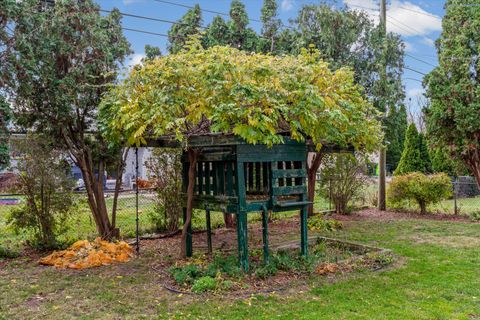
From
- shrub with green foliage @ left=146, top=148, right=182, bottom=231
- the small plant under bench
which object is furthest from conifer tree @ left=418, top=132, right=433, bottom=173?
shrub with green foliage @ left=146, top=148, right=182, bottom=231

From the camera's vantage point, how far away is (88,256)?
18.6 ft

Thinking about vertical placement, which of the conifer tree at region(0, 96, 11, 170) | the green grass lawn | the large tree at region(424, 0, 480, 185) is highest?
the large tree at region(424, 0, 480, 185)

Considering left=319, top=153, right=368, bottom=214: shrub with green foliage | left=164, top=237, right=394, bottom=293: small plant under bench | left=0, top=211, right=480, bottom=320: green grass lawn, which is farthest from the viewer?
left=319, top=153, right=368, bottom=214: shrub with green foliage

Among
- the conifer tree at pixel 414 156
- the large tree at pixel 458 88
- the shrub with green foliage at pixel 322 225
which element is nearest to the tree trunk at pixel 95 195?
the shrub with green foliage at pixel 322 225

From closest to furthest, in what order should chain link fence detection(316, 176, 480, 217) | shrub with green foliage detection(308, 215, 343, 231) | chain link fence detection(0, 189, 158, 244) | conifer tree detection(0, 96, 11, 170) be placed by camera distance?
conifer tree detection(0, 96, 11, 170), chain link fence detection(0, 189, 158, 244), shrub with green foliage detection(308, 215, 343, 231), chain link fence detection(316, 176, 480, 217)

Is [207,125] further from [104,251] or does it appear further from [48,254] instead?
[48,254]

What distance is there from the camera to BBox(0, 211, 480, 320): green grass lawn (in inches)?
148

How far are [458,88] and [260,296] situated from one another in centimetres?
809

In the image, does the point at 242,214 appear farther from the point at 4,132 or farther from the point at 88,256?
the point at 4,132

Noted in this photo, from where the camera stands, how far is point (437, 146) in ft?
35.4

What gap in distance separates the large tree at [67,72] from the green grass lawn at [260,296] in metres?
1.77

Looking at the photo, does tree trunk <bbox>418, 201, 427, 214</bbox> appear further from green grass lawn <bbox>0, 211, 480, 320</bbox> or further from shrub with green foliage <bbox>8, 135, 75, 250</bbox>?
shrub with green foliage <bbox>8, 135, 75, 250</bbox>

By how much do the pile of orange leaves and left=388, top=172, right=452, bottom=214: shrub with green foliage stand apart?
7.57 m

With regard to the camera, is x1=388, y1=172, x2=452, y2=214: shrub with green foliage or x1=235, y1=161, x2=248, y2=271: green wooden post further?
x1=388, y1=172, x2=452, y2=214: shrub with green foliage
